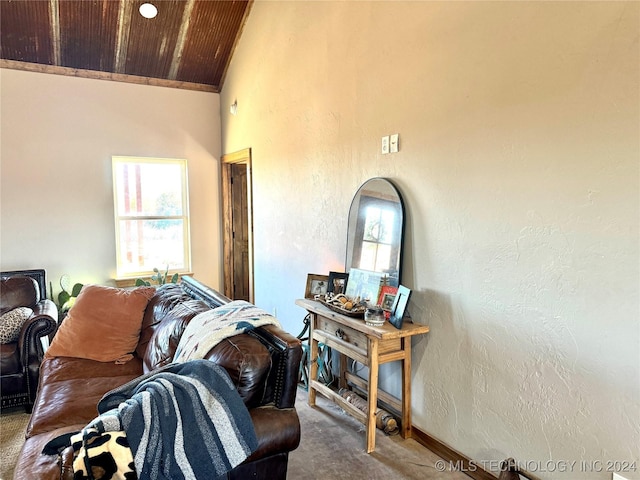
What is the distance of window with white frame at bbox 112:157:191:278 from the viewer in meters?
4.73

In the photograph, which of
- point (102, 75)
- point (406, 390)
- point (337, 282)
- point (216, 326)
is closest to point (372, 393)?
point (406, 390)

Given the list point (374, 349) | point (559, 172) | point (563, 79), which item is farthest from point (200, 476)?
point (563, 79)

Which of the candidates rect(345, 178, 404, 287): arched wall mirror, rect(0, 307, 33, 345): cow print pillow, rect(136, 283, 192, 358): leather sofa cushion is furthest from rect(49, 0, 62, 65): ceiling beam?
rect(345, 178, 404, 287): arched wall mirror

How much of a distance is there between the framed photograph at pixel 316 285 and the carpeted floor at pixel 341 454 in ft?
2.63

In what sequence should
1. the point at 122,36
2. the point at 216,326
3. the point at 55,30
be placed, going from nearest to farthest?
the point at 216,326, the point at 55,30, the point at 122,36

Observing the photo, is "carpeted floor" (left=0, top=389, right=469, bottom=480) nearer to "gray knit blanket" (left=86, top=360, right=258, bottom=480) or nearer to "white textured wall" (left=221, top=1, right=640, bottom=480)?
"white textured wall" (left=221, top=1, right=640, bottom=480)

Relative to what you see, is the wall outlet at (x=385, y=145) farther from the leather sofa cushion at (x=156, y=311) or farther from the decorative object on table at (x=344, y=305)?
the leather sofa cushion at (x=156, y=311)

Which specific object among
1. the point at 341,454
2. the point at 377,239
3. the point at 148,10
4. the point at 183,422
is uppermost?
the point at 148,10

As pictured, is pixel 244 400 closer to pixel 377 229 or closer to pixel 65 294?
pixel 377 229

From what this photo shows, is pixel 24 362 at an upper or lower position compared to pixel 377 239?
Answer: lower

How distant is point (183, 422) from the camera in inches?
51.9

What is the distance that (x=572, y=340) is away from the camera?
176 centimetres

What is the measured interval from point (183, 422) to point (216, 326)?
53 cm

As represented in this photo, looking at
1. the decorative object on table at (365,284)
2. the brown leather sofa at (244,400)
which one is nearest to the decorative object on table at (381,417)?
the decorative object on table at (365,284)
